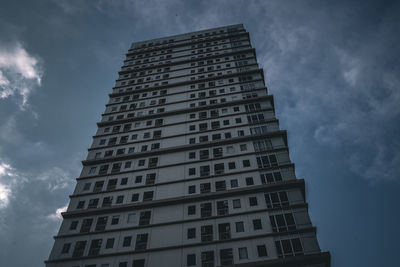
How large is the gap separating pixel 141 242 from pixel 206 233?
6828 millimetres

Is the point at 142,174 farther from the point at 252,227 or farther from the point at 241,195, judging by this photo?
the point at 252,227

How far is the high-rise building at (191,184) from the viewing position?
84.2ft

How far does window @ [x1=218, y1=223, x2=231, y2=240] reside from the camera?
2647cm

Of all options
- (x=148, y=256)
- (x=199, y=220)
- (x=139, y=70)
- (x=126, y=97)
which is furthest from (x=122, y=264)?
(x=139, y=70)

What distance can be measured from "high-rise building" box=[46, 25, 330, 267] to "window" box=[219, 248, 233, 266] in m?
0.09

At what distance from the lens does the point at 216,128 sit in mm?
38531

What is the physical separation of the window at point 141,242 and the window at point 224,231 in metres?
7.75

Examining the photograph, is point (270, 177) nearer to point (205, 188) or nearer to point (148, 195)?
point (205, 188)

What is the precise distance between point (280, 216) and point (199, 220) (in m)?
8.39

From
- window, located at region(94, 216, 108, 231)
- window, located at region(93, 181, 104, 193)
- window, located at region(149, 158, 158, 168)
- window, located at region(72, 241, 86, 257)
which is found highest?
window, located at region(149, 158, 158, 168)

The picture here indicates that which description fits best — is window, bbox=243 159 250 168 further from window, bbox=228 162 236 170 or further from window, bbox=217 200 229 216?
window, bbox=217 200 229 216

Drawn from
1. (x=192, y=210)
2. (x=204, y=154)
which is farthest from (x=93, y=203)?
(x=204, y=154)

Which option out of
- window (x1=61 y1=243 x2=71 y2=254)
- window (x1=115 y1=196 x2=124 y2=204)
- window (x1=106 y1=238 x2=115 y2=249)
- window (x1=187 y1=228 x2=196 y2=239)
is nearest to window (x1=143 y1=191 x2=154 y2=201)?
window (x1=115 y1=196 x2=124 y2=204)

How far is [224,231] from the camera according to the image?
26.9m
